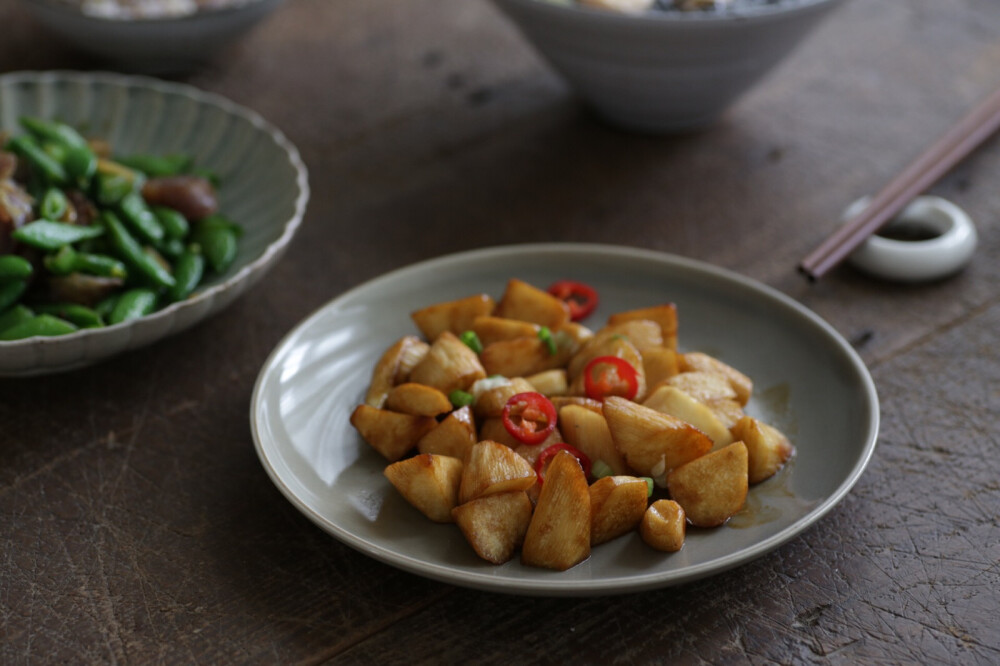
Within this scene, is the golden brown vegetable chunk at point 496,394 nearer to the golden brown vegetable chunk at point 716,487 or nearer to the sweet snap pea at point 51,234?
the golden brown vegetable chunk at point 716,487

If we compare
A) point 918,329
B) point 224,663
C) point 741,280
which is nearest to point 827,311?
point 918,329

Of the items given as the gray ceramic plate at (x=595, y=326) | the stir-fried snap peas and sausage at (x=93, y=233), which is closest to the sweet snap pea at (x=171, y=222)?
the stir-fried snap peas and sausage at (x=93, y=233)

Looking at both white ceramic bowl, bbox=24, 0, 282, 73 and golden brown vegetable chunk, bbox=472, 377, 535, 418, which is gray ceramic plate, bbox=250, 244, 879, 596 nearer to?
golden brown vegetable chunk, bbox=472, 377, 535, 418

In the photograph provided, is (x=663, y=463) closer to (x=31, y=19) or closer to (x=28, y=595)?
(x=28, y=595)

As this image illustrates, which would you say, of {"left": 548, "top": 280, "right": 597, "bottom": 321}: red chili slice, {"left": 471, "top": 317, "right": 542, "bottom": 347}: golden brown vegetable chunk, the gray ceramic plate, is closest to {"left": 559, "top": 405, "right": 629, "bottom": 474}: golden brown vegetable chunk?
the gray ceramic plate

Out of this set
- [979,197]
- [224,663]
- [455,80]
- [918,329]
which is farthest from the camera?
[455,80]

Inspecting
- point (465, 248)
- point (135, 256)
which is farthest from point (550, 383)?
point (135, 256)

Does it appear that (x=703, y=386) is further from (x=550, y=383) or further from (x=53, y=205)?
(x=53, y=205)
